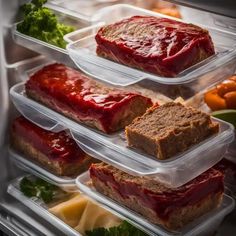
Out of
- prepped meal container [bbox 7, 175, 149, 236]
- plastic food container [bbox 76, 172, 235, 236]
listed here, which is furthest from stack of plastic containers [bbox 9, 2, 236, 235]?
prepped meal container [bbox 7, 175, 149, 236]

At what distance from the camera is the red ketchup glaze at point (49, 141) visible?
226 centimetres

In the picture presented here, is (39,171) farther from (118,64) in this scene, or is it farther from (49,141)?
(118,64)

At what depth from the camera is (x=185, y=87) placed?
1972 millimetres

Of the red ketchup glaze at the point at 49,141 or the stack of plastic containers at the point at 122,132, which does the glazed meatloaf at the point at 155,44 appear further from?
the red ketchup glaze at the point at 49,141

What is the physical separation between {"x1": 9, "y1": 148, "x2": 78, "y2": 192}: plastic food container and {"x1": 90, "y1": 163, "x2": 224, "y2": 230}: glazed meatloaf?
0.58 ft

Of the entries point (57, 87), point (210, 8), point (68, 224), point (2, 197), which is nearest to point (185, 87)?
point (210, 8)

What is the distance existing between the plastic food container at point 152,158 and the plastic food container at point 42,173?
0.17 metres

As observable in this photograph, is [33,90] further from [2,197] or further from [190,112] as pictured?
[190,112]

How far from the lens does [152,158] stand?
1844mm

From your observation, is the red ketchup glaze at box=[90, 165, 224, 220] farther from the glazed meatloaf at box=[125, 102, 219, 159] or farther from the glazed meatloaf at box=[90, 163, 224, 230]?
the glazed meatloaf at box=[125, 102, 219, 159]

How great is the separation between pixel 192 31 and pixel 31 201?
85 centimetres

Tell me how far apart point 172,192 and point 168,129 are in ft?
0.66

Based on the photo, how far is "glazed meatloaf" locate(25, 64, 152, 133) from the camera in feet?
6.71

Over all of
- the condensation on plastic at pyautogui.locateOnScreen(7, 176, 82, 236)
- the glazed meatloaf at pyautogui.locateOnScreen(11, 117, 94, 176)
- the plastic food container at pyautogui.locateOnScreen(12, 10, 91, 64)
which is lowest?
the condensation on plastic at pyautogui.locateOnScreen(7, 176, 82, 236)
